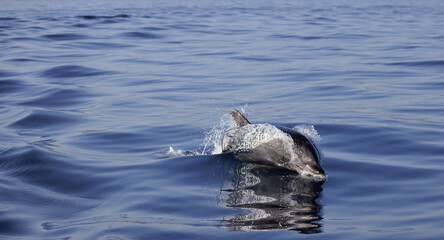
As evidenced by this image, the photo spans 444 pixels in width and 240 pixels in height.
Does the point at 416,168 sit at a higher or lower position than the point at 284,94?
lower

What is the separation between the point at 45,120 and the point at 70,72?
5.45 m

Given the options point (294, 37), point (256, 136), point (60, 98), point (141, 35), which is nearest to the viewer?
point (256, 136)

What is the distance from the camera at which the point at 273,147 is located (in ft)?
24.8

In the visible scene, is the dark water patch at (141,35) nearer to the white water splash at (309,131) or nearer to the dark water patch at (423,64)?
the dark water patch at (423,64)

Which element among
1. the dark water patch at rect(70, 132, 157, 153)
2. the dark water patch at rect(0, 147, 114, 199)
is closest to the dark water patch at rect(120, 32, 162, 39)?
the dark water patch at rect(70, 132, 157, 153)

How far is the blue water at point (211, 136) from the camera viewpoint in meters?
5.84

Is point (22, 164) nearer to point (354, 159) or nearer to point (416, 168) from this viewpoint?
point (354, 159)

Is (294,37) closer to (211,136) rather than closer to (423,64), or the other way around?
(423,64)

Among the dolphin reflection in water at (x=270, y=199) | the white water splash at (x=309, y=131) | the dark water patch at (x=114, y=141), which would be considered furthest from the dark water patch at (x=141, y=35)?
the dolphin reflection in water at (x=270, y=199)

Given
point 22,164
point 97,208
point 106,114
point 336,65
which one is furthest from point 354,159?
point 336,65

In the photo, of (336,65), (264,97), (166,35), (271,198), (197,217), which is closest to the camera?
(197,217)

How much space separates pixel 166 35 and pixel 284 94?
12.6 metres

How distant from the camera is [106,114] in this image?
11031 millimetres

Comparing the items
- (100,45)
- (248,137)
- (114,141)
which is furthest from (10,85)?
(248,137)
